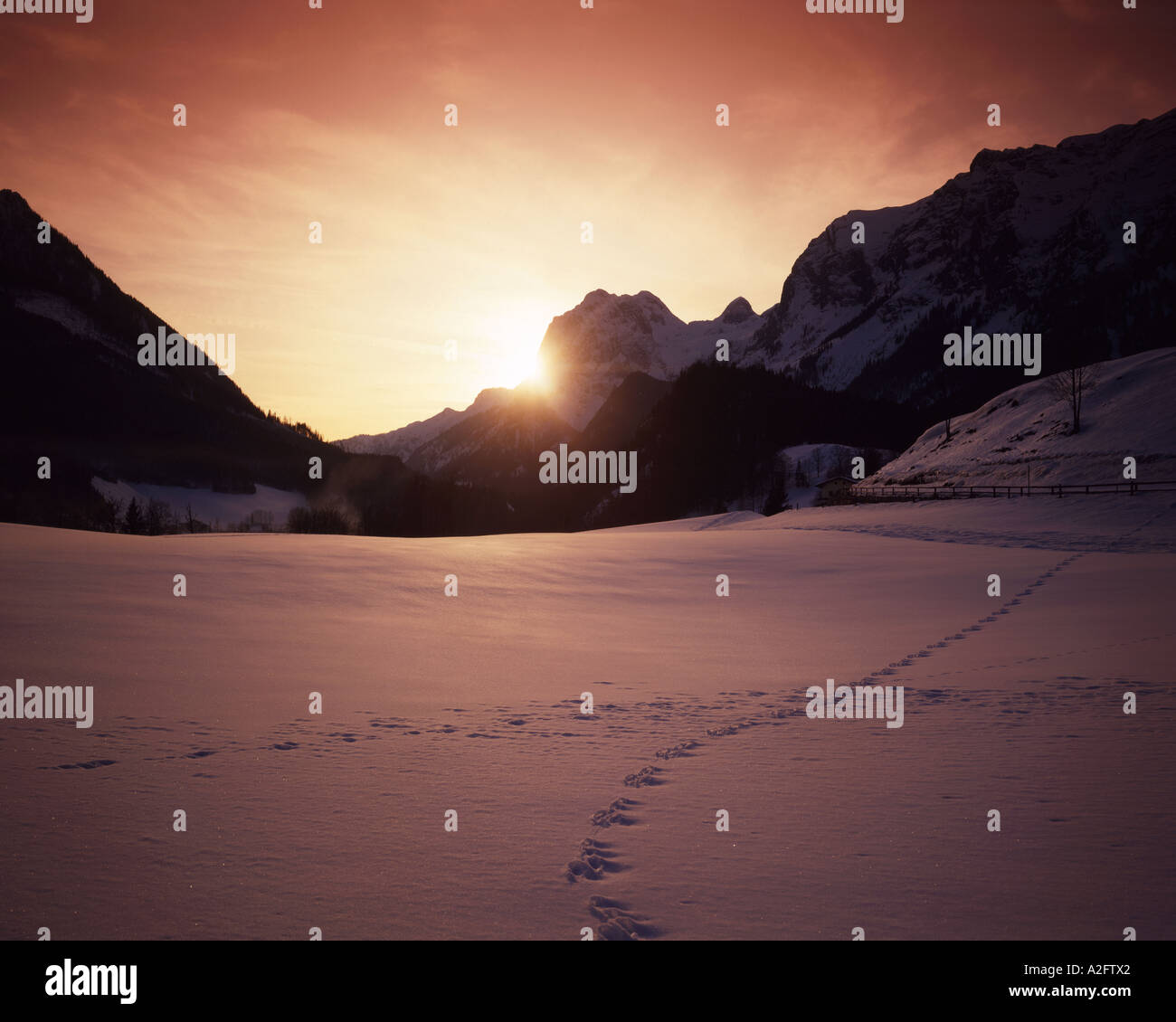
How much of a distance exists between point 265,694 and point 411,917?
6792mm

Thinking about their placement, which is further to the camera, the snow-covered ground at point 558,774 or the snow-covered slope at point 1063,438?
the snow-covered slope at point 1063,438

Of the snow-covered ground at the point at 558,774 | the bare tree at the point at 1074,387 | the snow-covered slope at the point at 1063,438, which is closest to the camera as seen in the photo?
the snow-covered ground at the point at 558,774

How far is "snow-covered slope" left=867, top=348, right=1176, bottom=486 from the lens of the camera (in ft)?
222

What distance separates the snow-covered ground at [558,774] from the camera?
5133 mm

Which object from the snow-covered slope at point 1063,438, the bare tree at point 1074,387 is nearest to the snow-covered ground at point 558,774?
the snow-covered slope at point 1063,438

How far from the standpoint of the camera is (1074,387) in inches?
3216

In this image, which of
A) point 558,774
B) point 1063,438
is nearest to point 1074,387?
point 1063,438

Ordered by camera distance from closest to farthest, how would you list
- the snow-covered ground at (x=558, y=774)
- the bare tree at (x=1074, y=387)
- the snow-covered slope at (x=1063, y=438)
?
1. the snow-covered ground at (x=558, y=774)
2. the snow-covered slope at (x=1063, y=438)
3. the bare tree at (x=1074, y=387)

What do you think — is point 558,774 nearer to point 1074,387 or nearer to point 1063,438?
point 1063,438

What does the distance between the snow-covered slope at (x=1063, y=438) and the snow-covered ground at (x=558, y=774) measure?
59.6m

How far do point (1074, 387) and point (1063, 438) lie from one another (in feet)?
31.4

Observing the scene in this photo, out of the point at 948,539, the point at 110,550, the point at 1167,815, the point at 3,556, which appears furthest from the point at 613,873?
the point at 948,539

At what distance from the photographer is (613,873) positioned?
5.64 metres

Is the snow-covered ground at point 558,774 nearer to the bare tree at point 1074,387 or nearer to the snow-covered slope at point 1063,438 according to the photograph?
the snow-covered slope at point 1063,438
